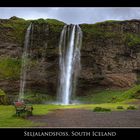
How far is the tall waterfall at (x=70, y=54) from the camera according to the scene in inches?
2943

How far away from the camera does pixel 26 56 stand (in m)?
78.9

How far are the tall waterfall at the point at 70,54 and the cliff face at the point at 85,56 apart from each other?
3.45 ft

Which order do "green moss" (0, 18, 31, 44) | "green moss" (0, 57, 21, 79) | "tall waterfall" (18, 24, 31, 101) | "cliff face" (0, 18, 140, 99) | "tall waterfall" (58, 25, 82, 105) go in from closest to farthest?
"tall waterfall" (58, 25, 82, 105), "cliff face" (0, 18, 140, 99), "tall waterfall" (18, 24, 31, 101), "green moss" (0, 57, 21, 79), "green moss" (0, 18, 31, 44)

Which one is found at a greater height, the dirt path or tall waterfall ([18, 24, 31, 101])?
tall waterfall ([18, 24, 31, 101])

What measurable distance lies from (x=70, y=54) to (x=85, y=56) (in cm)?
319

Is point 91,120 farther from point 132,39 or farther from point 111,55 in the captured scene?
point 132,39

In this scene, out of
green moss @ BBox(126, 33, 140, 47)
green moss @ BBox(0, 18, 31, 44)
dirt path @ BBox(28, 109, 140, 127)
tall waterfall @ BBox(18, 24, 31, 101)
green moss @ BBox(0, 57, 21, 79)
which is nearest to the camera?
dirt path @ BBox(28, 109, 140, 127)

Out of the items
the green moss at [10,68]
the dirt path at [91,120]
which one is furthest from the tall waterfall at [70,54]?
the dirt path at [91,120]

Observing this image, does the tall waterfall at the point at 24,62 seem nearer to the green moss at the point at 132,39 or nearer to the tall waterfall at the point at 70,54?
the tall waterfall at the point at 70,54

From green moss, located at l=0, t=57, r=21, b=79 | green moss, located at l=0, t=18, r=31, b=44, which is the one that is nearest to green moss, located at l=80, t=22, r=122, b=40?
green moss, located at l=0, t=18, r=31, b=44

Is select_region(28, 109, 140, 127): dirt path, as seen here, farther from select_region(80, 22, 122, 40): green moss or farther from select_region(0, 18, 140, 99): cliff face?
select_region(80, 22, 122, 40): green moss

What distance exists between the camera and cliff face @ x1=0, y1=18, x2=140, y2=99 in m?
75.6
